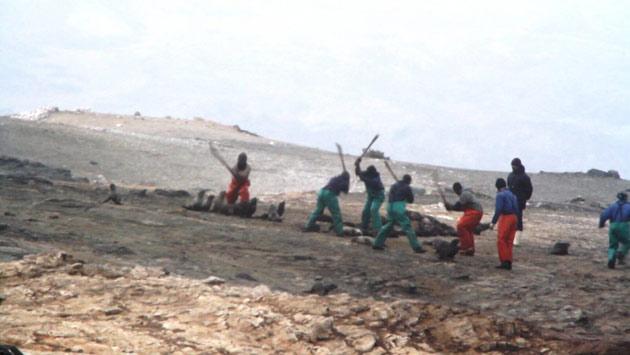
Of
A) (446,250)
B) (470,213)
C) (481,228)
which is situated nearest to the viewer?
(446,250)

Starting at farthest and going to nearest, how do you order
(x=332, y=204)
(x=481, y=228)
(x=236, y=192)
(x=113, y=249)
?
(x=481, y=228) < (x=236, y=192) < (x=332, y=204) < (x=113, y=249)

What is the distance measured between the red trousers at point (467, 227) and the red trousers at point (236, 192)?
18.6 ft

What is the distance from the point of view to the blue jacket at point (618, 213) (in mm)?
16978

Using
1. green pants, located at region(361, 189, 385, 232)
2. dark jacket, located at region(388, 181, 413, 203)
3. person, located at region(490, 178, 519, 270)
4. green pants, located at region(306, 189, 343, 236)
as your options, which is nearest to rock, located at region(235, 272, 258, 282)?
dark jacket, located at region(388, 181, 413, 203)

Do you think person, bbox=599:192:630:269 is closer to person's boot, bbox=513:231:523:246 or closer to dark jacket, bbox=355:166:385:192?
person's boot, bbox=513:231:523:246

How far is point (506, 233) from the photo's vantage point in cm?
1569

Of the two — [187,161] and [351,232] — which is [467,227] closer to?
[351,232]

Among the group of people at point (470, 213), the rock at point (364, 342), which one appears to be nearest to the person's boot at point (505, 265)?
the group of people at point (470, 213)

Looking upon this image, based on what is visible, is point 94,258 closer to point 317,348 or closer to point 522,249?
point 317,348

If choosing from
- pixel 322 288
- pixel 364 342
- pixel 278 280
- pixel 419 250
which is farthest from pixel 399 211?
pixel 364 342

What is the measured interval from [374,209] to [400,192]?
7.33 ft

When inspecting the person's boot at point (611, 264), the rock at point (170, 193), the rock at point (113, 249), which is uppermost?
the person's boot at point (611, 264)

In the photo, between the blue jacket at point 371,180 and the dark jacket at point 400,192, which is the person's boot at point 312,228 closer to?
the blue jacket at point 371,180

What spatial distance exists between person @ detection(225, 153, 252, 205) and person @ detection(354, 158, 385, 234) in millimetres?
2712
